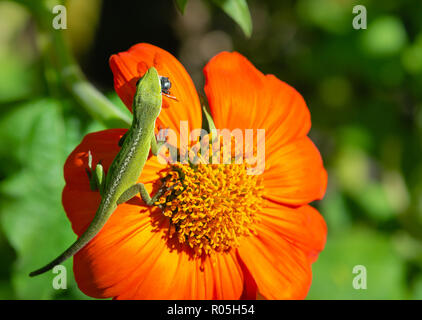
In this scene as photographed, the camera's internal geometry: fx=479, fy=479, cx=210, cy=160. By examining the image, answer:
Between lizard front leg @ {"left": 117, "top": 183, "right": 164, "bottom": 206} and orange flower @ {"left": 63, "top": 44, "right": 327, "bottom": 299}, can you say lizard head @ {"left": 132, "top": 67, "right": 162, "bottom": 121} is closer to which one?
orange flower @ {"left": 63, "top": 44, "right": 327, "bottom": 299}

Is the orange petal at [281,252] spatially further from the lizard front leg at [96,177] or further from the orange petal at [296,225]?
the lizard front leg at [96,177]

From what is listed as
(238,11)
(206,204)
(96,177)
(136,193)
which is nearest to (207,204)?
(206,204)

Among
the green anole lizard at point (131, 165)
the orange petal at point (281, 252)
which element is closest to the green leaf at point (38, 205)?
the green anole lizard at point (131, 165)

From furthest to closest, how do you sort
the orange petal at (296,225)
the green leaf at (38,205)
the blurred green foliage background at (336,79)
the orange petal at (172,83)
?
the blurred green foliage background at (336,79)
the green leaf at (38,205)
the orange petal at (296,225)
the orange petal at (172,83)

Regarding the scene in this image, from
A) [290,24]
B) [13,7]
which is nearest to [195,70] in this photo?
[290,24]

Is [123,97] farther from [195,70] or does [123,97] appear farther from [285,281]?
[195,70]

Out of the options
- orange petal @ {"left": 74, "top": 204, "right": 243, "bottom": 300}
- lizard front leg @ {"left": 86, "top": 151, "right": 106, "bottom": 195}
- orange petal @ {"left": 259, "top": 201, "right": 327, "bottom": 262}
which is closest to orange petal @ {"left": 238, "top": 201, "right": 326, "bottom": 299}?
orange petal @ {"left": 259, "top": 201, "right": 327, "bottom": 262}
